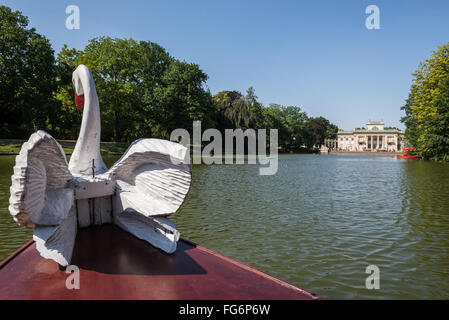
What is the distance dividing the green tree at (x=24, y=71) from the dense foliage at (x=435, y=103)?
42.4 metres

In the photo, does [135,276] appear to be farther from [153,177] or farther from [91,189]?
[91,189]

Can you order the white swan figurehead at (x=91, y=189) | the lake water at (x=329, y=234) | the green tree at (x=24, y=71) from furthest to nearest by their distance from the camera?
the green tree at (x=24, y=71), the lake water at (x=329, y=234), the white swan figurehead at (x=91, y=189)

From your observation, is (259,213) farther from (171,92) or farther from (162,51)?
(162,51)

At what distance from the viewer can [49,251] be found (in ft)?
11.4

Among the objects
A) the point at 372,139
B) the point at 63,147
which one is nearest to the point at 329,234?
the point at 63,147

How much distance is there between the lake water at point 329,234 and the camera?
5.76 metres

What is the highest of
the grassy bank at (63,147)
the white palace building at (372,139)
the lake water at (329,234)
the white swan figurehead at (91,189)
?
the white palace building at (372,139)

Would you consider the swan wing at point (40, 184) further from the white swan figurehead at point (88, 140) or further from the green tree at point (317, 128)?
the green tree at point (317, 128)

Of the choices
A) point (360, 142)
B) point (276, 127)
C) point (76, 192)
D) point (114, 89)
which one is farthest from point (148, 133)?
point (360, 142)

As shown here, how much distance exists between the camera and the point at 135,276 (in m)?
3.64

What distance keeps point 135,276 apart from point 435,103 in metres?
40.5

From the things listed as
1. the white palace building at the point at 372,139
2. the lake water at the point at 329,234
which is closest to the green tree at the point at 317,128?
the white palace building at the point at 372,139

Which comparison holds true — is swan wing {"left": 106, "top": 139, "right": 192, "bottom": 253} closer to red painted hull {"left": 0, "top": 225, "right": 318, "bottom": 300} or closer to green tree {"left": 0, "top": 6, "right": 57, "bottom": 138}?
red painted hull {"left": 0, "top": 225, "right": 318, "bottom": 300}

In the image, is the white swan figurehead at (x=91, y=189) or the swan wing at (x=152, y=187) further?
the swan wing at (x=152, y=187)
